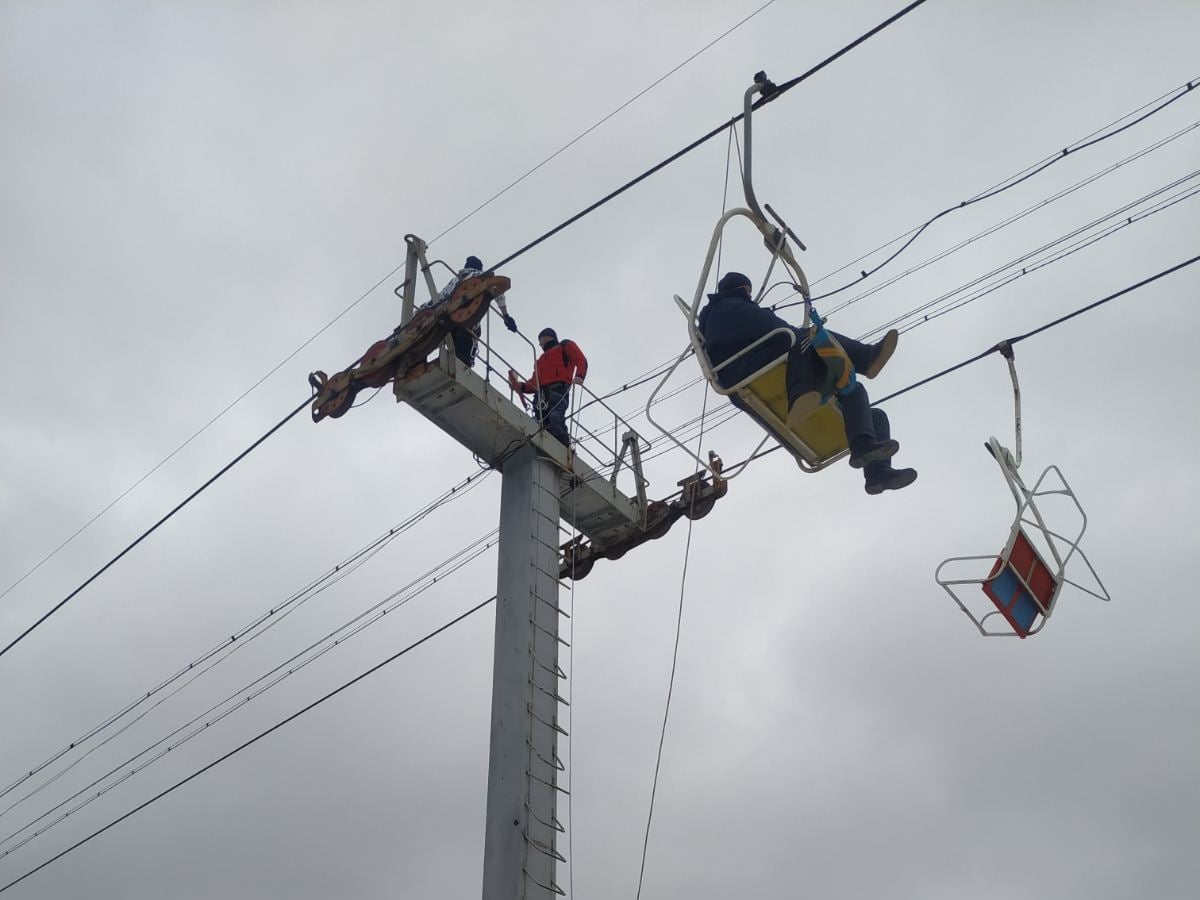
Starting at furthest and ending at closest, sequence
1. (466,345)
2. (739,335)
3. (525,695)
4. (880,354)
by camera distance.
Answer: (466,345), (525,695), (880,354), (739,335)

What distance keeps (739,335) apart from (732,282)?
584 mm

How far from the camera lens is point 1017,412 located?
7180mm

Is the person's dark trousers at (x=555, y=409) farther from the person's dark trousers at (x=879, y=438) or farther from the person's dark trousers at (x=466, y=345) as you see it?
the person's dark trousers at (x=879, y=438)

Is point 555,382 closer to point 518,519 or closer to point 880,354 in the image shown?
point 518,519

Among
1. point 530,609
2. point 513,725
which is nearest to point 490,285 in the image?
point 530,609

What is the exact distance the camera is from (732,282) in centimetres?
848

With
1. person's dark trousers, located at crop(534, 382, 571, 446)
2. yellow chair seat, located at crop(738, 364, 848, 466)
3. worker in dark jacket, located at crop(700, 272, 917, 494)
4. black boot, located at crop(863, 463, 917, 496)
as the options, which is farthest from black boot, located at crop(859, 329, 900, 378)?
person's dark trousers, located at crop(534, 382, 571, 446)

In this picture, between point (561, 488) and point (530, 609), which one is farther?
point (561, 488)

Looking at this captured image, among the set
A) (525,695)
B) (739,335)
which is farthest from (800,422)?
(525,695)

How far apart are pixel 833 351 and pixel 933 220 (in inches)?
50.5

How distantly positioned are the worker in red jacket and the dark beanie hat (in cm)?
319

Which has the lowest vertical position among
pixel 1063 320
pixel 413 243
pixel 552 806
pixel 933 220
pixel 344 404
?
pixel 552 806

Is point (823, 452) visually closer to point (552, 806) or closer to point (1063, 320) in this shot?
point (1063, 320)

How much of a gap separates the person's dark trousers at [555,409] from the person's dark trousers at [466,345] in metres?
0.85
